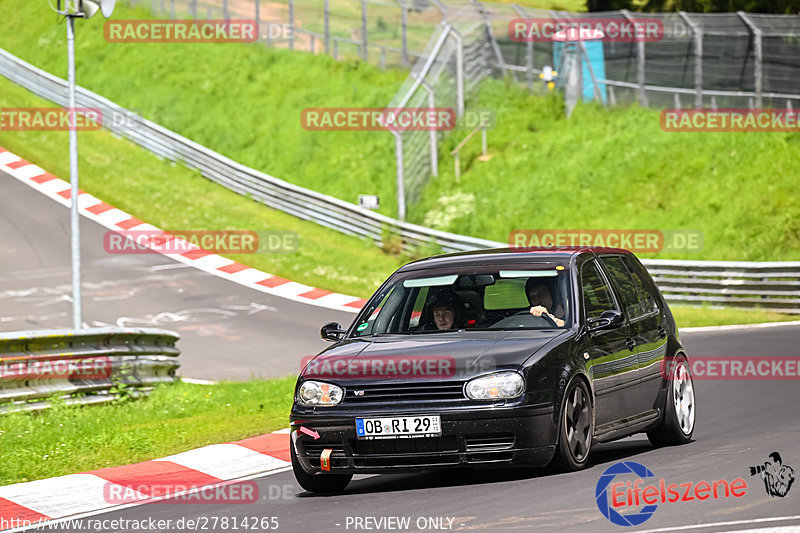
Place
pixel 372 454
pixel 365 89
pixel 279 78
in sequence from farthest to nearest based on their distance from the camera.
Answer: pixel 279 78, pixel 365 89, pixel 372 454

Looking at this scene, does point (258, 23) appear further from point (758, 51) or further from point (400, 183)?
point (758, 51)

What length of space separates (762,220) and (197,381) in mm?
16463

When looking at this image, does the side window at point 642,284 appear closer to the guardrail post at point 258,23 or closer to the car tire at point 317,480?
the car tire at point 317,480

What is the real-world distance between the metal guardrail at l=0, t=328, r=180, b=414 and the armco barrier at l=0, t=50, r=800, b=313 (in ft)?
45.3

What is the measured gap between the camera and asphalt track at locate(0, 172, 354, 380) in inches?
813

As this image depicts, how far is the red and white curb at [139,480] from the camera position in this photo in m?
8.67

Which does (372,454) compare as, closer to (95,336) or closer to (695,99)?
(95,336)

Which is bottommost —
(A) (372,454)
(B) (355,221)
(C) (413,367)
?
(B) (355,221)

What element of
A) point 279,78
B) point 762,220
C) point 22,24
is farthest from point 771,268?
point 22,24

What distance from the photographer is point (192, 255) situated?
30.4 m

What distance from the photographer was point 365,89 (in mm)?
42031

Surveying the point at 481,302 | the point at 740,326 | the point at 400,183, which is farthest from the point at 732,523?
the point at 400,183

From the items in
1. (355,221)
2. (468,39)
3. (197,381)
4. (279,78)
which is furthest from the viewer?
(279,78)

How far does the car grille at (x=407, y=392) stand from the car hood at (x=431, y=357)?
0.05 metres
